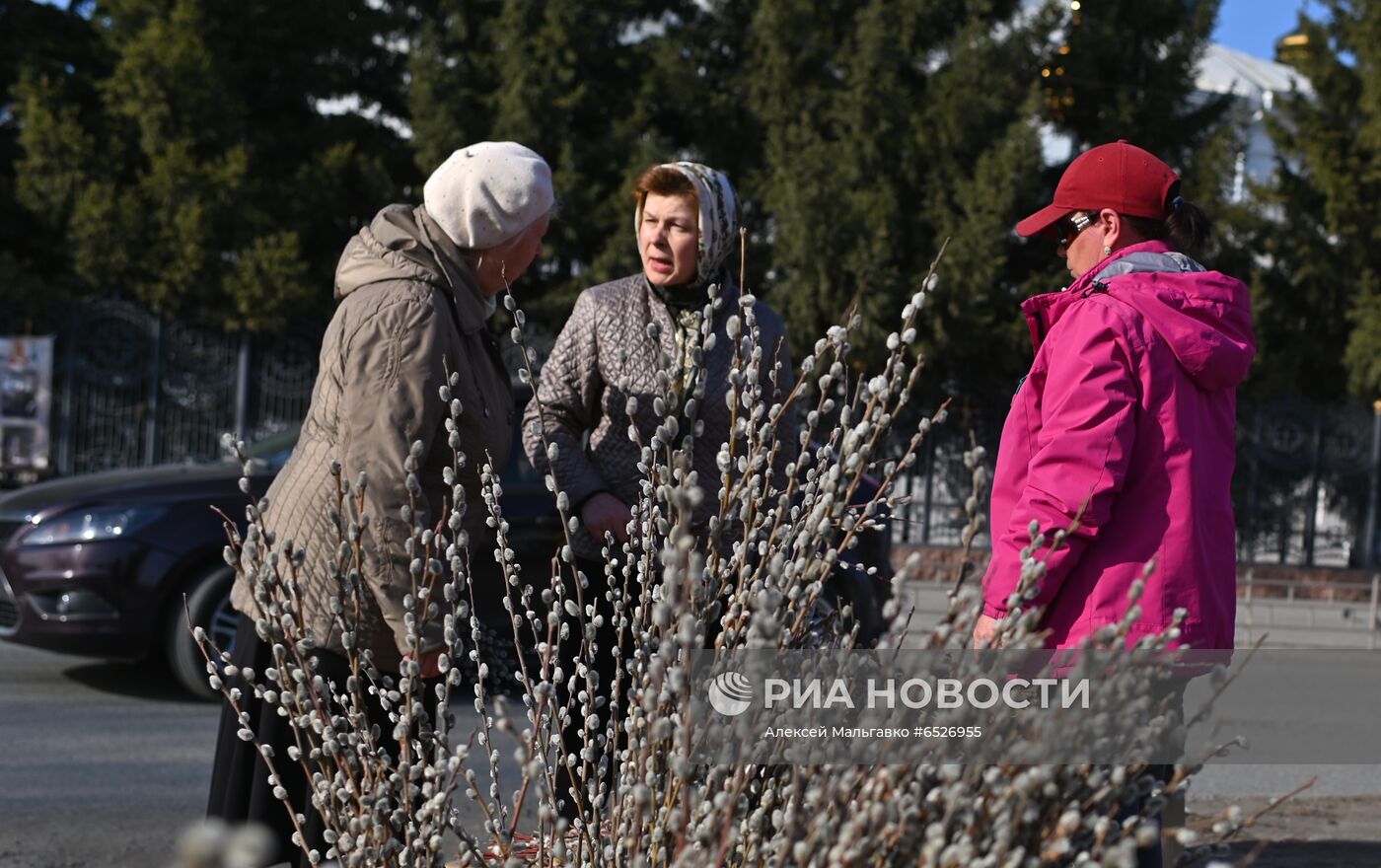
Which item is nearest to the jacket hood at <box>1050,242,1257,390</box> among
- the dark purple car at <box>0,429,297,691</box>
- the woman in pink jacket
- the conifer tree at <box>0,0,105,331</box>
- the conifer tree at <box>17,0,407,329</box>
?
the woman in pink jacket

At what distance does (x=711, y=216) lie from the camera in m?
3.20

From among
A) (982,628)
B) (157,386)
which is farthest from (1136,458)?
(157,386)

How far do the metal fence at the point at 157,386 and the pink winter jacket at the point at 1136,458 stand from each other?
1387cm

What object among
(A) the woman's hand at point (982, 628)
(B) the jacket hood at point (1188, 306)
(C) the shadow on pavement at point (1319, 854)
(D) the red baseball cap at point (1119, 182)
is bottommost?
(C) the shadow on pavement at point (1319, 854)

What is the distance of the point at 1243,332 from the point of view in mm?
2541

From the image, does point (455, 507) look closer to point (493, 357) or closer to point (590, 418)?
point (493, 357)

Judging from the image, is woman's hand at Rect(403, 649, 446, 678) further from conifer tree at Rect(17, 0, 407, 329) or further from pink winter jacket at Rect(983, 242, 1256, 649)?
conifer tree at Rect(17, 0, 407, 329)

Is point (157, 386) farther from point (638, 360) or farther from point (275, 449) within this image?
point (638, 360)

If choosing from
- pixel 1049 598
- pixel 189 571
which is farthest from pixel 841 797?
pixel 189 571

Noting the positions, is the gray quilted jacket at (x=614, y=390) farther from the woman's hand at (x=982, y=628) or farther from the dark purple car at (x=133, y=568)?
the dark purple car at (x=133, y=568)

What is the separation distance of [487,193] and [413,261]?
200 mm

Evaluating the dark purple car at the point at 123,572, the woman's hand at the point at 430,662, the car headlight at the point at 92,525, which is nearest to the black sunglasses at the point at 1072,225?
the woman's hand at the point at 430,662

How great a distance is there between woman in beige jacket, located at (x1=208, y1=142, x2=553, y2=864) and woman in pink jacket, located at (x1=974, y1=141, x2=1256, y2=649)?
3.45 ft

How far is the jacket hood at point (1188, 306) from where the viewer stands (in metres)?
2.44
